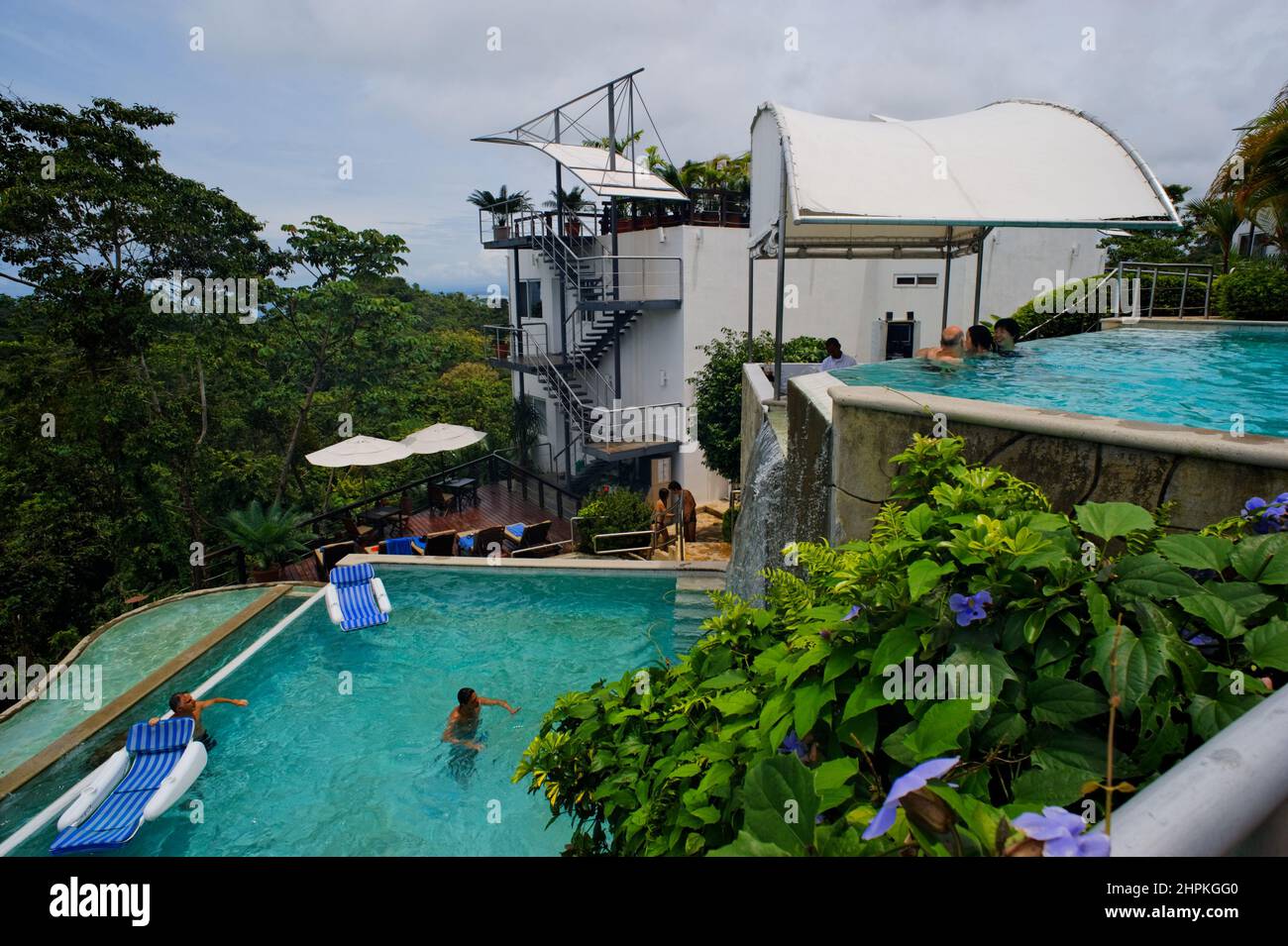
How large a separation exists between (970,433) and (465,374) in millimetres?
44998

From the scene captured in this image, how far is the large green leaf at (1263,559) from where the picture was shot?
1.99m

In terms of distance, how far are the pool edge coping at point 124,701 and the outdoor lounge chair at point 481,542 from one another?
3888mm

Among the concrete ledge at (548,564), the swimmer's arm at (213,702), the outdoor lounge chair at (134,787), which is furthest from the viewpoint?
the concrete ledge at (548,564)

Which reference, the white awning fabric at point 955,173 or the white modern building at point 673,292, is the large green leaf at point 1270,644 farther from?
the white modern building at point 673,292

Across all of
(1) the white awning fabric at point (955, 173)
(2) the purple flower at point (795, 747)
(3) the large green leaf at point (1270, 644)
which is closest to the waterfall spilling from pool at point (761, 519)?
(1) the white awning fabric at point (955, 173)

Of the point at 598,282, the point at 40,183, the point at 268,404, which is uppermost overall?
the point at 40,183

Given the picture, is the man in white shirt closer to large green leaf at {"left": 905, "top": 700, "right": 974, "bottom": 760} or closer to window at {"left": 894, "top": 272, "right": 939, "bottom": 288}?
large green leaf at {"left": 905, "top": 700, "right": 974, "bottom": 760}

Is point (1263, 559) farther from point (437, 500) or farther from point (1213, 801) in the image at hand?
point (437, 500)

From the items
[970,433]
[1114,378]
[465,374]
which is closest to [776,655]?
[970,433]

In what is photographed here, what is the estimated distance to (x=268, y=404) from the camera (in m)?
23.9

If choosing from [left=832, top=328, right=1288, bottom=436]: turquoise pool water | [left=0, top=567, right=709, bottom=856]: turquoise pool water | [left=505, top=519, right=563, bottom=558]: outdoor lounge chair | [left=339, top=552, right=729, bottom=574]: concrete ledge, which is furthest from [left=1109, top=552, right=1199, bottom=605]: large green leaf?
[left=505, top=519, right=563, bottom=558]: outdoor lounge chair

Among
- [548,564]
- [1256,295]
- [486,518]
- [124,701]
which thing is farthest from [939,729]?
[486,518]
